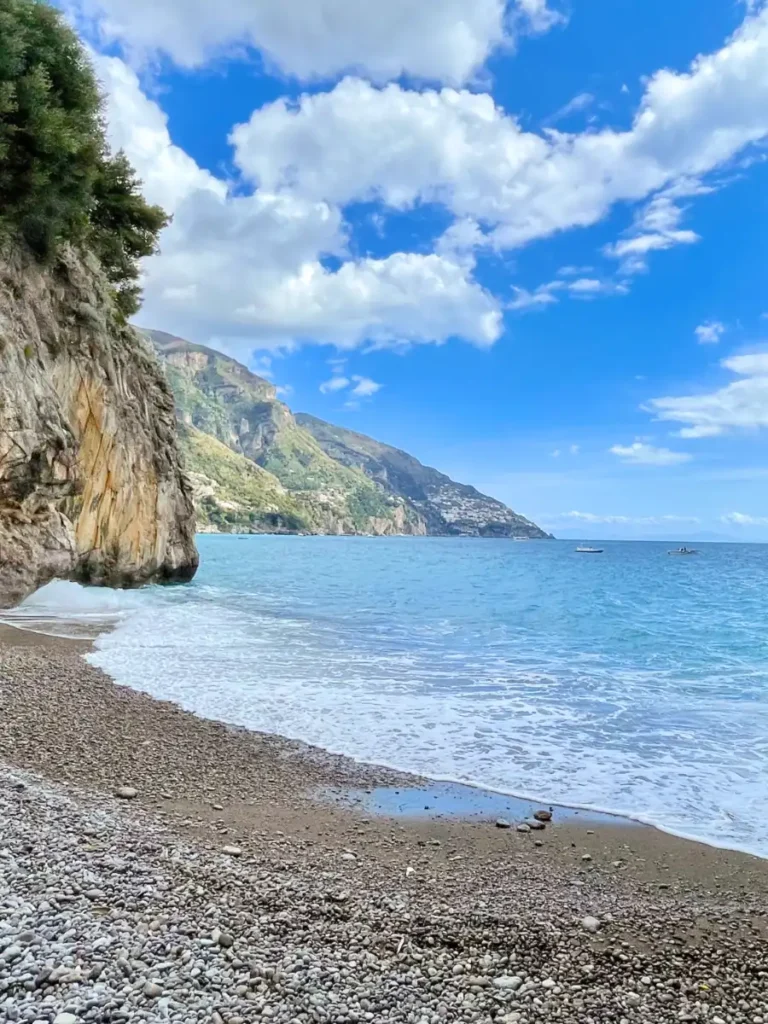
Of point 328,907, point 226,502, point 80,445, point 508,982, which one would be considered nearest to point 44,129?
point 80,445

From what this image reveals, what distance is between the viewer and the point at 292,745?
9070mm

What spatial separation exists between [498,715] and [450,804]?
12.9 ft

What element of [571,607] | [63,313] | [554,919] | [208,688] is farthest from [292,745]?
[571,607]

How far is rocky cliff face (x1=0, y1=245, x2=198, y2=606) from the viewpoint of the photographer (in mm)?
19031

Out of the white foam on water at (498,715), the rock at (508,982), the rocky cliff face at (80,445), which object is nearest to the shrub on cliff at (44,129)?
the rocky cliff face at (80,445)

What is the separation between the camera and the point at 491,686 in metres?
13.4

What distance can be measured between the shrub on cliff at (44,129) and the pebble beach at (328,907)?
18.2 metres

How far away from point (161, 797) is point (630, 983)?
4840mm

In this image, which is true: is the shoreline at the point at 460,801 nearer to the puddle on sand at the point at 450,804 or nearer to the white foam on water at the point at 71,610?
the puddle on sand at the point at 450,804

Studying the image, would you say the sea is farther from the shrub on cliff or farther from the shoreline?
the shrub on cliff

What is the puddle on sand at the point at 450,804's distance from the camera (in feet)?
23.2

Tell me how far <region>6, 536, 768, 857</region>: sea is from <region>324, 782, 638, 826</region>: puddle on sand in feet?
Answer: 0.80

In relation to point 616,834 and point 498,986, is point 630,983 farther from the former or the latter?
point 616,834

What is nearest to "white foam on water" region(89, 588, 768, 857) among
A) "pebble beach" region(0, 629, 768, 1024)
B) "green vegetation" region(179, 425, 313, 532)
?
"pebble beach" region(0, 629, 768, 1024)
